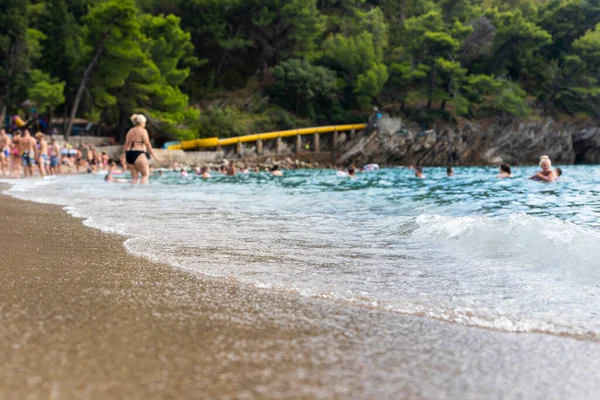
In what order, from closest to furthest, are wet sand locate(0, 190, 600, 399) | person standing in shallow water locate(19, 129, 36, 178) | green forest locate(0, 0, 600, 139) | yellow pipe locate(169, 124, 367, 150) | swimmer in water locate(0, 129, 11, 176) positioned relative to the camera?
wet sand locate(0, 190, 600, 399), person standing in shallow water locate(19, 129, 36, 178), swimmer in water locate(0, 129, 11, 176), yellow pipe locate(169, 124, 367, 150), green forest locate(0, 0, 600, 139)

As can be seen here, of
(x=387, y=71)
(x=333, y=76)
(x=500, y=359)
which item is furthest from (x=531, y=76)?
(x=500, y=359)

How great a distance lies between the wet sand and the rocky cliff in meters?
41.2

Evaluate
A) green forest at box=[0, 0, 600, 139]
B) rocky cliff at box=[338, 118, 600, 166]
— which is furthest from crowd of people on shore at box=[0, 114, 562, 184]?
rocky cliff at box=[338, 118, 600, 166]

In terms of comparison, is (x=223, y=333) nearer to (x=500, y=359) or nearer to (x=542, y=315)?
(x=500, y=359)

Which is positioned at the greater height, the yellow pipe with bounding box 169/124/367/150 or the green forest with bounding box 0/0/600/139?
the green forest with bounding box 0/0/600/139

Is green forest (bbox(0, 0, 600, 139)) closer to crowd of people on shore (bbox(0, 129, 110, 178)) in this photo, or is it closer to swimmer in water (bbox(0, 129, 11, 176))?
crowd of people on shore (bbox(0, 129, 110, 178))

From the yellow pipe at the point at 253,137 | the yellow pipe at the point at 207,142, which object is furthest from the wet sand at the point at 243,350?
the yellow pipe at the point at 207,142

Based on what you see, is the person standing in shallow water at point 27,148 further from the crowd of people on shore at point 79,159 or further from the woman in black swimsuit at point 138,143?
the woman in black swimsuit at point 138,143

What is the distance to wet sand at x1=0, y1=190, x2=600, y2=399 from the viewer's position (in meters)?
1.40

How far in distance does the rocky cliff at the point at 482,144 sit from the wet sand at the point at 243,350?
4118 centimetres

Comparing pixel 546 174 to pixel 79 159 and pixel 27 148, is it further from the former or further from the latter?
pixel 79 159

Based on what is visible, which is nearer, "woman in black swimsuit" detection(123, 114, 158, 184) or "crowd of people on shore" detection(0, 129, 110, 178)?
"woman in black swimsuit" detection(123, 114, 158, 184)

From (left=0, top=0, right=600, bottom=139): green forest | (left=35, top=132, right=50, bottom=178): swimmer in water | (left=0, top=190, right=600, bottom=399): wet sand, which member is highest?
(left=0, top=0, right=600, bottom=139): green forest

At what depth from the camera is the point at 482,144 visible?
4625cm
